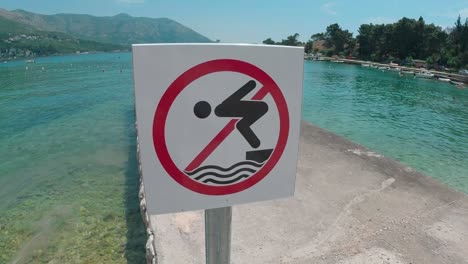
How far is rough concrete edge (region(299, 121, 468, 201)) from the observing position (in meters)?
6.63

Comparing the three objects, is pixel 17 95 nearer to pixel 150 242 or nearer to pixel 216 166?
pixel 150 242

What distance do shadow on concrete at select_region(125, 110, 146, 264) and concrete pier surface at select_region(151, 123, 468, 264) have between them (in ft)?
2.97

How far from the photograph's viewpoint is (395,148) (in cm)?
1402

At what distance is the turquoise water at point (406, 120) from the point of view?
12.6m

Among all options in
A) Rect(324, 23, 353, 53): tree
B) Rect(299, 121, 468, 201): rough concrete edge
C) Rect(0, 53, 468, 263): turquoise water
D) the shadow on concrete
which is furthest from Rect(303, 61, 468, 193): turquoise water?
Rect(324, 23, 353, 53): tree

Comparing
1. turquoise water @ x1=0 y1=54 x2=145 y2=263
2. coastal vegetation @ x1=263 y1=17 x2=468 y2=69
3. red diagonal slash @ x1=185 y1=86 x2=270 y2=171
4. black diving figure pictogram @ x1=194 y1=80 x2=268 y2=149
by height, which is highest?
coastal vegetation @ x1=263 y1=17 x2=468 y2=69

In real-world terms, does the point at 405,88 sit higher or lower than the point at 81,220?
higher

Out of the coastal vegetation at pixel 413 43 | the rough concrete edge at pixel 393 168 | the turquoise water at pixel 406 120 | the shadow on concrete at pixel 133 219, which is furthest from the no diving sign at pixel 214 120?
the coastal vegetation at pixel 413 43

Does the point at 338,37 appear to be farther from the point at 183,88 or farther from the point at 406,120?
the point at 183,88

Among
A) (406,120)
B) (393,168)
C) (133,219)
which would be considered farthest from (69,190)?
(406,120)

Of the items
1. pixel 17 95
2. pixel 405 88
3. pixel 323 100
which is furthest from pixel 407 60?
pixel 17 95

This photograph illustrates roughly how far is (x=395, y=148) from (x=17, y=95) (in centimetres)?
3162

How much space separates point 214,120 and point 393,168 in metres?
7.77

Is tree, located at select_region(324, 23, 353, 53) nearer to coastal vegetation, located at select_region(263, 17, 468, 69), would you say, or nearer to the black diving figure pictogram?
coastal vegetation, located at select_region(263, 17, 468, 69)
